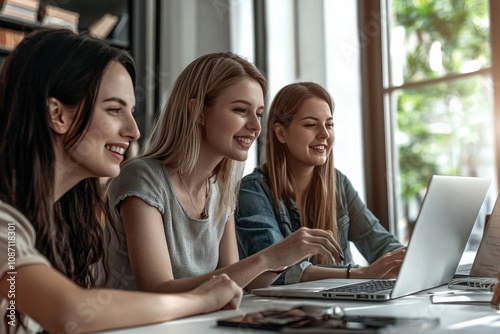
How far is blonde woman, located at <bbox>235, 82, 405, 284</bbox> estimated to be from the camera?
2.09 m

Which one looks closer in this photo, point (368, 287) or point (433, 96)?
point (368, 287)

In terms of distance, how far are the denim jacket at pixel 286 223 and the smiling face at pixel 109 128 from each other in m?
0.66

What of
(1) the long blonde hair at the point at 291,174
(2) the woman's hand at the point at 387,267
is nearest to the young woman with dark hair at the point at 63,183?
(2) the woman's hand at the point at 387,267

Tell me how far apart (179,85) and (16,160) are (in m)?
0.68

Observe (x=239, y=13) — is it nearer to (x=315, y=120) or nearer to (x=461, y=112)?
(x=461, y=112)

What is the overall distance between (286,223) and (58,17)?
1.97 m

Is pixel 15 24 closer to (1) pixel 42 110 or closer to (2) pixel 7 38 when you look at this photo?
(2) pixel 7 38

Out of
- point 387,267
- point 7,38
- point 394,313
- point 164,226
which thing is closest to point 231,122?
point 164,226

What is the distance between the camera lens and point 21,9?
3248mm

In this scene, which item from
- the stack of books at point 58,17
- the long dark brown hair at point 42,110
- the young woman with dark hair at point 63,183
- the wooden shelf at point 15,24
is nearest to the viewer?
the young woman with dark hair at point 63,183

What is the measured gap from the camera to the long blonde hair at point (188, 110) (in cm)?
166

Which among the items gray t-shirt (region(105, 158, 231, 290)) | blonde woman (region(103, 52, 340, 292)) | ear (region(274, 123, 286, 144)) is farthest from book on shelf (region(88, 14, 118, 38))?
gray t-shirt (region(105, 158, 231, 290))

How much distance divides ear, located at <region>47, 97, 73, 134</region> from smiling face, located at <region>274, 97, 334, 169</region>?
3.65ft

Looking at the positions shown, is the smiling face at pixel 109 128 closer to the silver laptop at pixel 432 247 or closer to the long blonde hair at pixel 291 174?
the silver laptop at pixel 432 247
